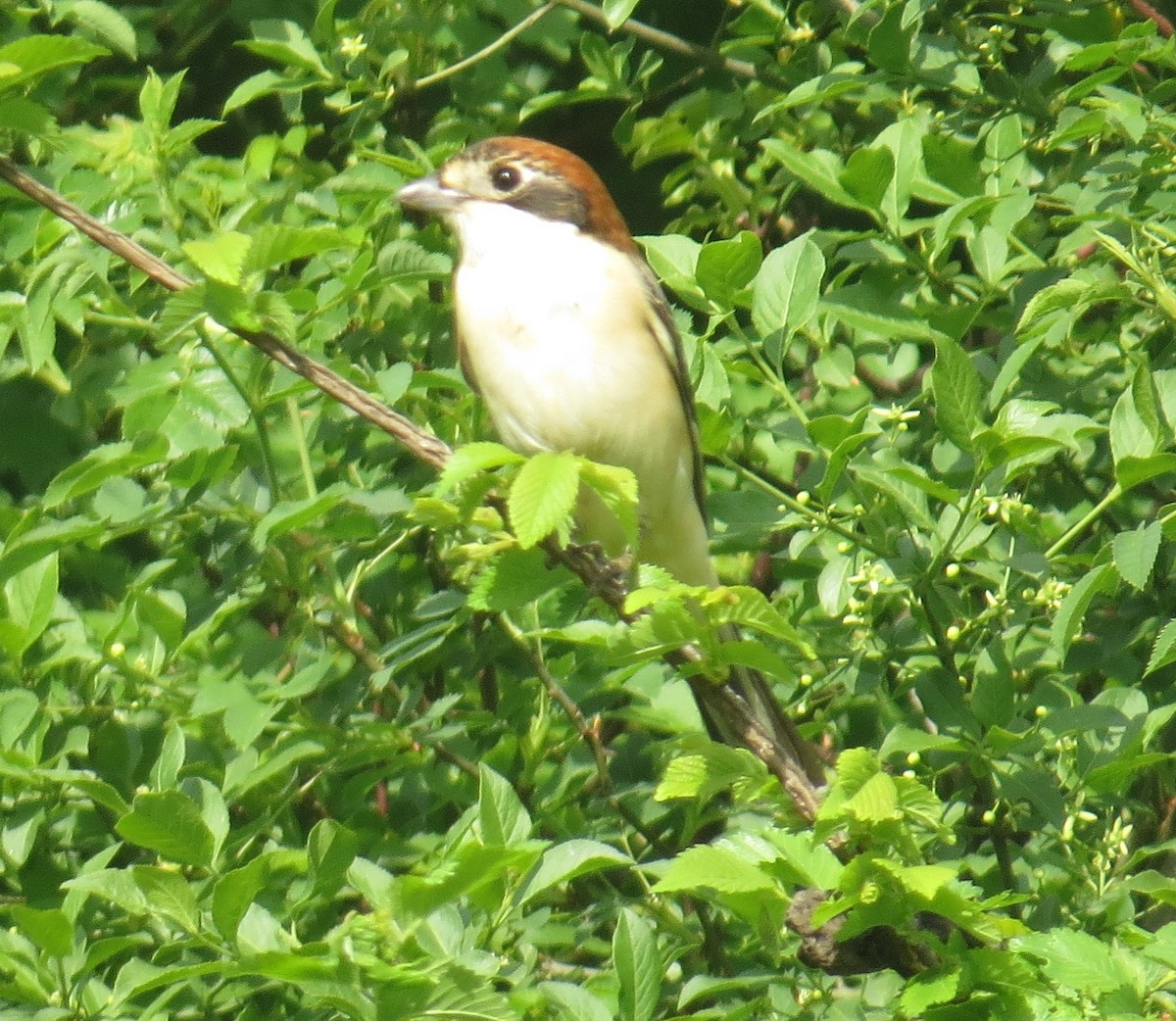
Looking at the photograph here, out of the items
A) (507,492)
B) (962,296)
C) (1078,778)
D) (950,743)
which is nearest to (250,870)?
(507,492)

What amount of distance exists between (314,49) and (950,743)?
230 centimetres

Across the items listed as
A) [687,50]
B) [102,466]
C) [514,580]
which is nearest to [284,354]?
[514,580]

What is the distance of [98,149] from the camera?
3791 millimetres

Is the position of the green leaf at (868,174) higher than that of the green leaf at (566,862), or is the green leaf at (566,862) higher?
the green leaf at (868,174)

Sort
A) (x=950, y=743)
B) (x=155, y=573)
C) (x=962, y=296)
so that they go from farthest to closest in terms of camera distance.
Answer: (x=962, y=296), (x=155, y=573), (x=950, y=743)

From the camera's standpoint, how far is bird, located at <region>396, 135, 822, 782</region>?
13.6ft

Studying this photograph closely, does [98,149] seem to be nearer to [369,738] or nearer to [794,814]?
[369,738]

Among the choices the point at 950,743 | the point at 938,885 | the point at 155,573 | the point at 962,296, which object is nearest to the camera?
the point at 938,885

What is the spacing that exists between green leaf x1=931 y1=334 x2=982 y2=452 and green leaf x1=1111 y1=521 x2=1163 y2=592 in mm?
270

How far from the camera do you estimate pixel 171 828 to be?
2471 millimetres

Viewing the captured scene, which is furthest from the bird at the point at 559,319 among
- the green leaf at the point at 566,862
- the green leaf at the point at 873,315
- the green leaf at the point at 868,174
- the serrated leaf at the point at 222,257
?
the green leaf at the point at 566,862

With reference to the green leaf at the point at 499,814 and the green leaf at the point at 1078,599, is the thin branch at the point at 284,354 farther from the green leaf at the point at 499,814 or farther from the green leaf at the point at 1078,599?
the green leaf at the point at 1078,599

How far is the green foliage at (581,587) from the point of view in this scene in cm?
234

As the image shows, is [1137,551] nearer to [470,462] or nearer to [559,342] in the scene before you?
[470,462]
